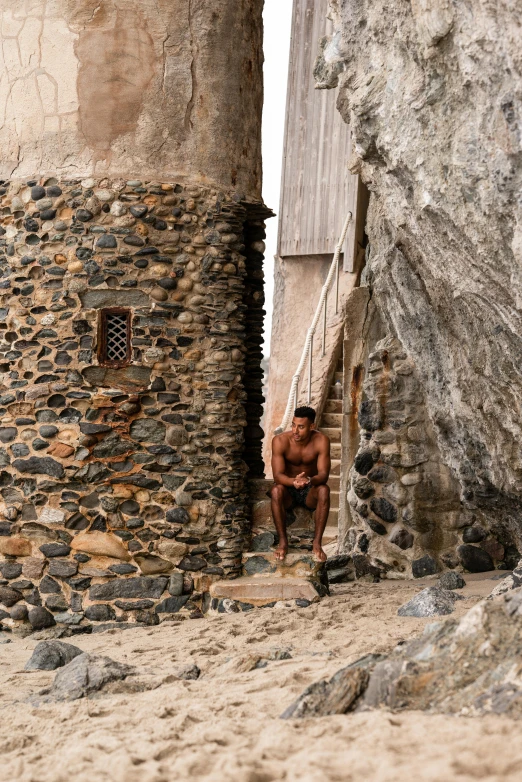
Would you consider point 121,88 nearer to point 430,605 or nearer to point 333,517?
point 430,605

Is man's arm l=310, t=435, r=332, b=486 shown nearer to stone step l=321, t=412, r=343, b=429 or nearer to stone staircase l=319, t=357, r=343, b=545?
→ stone staircase l=319, t=357, r=343, b=545

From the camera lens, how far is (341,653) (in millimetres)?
5652

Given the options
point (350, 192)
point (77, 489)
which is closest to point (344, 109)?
point (77, 489)

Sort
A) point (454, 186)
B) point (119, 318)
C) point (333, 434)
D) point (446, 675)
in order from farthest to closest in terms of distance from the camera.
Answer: point (333, 434), point (119, 318), point (454, 186), point (446, 675)

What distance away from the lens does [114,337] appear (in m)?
7.98

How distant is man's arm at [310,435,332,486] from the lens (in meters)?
8.18

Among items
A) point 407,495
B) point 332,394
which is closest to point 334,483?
point 332,394

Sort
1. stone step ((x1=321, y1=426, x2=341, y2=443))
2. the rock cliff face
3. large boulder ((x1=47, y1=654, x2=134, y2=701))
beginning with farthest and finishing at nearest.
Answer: stone step ((x1=321, y1=426, x2=341, y2=443)), large boulder ((x1=47, y1=654, x2=134, y2=701)), the rock cliff face

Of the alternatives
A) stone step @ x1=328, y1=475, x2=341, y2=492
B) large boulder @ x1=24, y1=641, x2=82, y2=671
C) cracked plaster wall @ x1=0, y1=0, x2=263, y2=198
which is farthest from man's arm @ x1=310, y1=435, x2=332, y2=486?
stone step @ x1=328, y1=475, x2=341, y2=492

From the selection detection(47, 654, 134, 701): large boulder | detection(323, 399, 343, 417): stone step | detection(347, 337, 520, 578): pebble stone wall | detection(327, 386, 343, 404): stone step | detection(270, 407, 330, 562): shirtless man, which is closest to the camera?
detection(47, 654, 134, 701): large boulder

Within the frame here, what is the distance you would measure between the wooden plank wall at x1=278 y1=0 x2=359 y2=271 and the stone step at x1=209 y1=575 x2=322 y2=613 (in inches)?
304

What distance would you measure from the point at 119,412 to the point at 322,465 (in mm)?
1643

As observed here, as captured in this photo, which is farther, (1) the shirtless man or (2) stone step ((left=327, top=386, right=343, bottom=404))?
(2) stone step ((left=327, top=386, right=343, bottom=404))

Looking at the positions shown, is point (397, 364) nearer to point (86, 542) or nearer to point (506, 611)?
point (86, 542)
